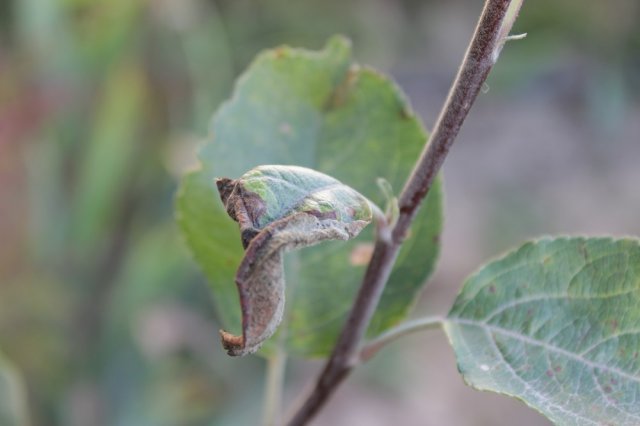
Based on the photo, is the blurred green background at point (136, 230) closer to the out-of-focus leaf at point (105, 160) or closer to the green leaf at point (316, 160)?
the out-of-focus leaf at point (105, 160)

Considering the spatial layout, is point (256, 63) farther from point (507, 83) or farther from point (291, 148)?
point (507, 83)

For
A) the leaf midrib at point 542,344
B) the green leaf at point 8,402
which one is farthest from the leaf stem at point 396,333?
the green leaf at point 8,402

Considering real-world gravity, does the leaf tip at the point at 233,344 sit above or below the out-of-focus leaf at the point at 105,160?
above

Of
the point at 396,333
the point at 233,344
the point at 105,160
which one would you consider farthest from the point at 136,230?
the point at 233,344

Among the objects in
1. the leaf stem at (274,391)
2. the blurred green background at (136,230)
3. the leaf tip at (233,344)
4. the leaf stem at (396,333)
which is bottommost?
the blurred green background at (136,230)

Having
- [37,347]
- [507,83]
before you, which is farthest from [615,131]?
[37,347]

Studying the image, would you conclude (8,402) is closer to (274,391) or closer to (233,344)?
(274,391)
